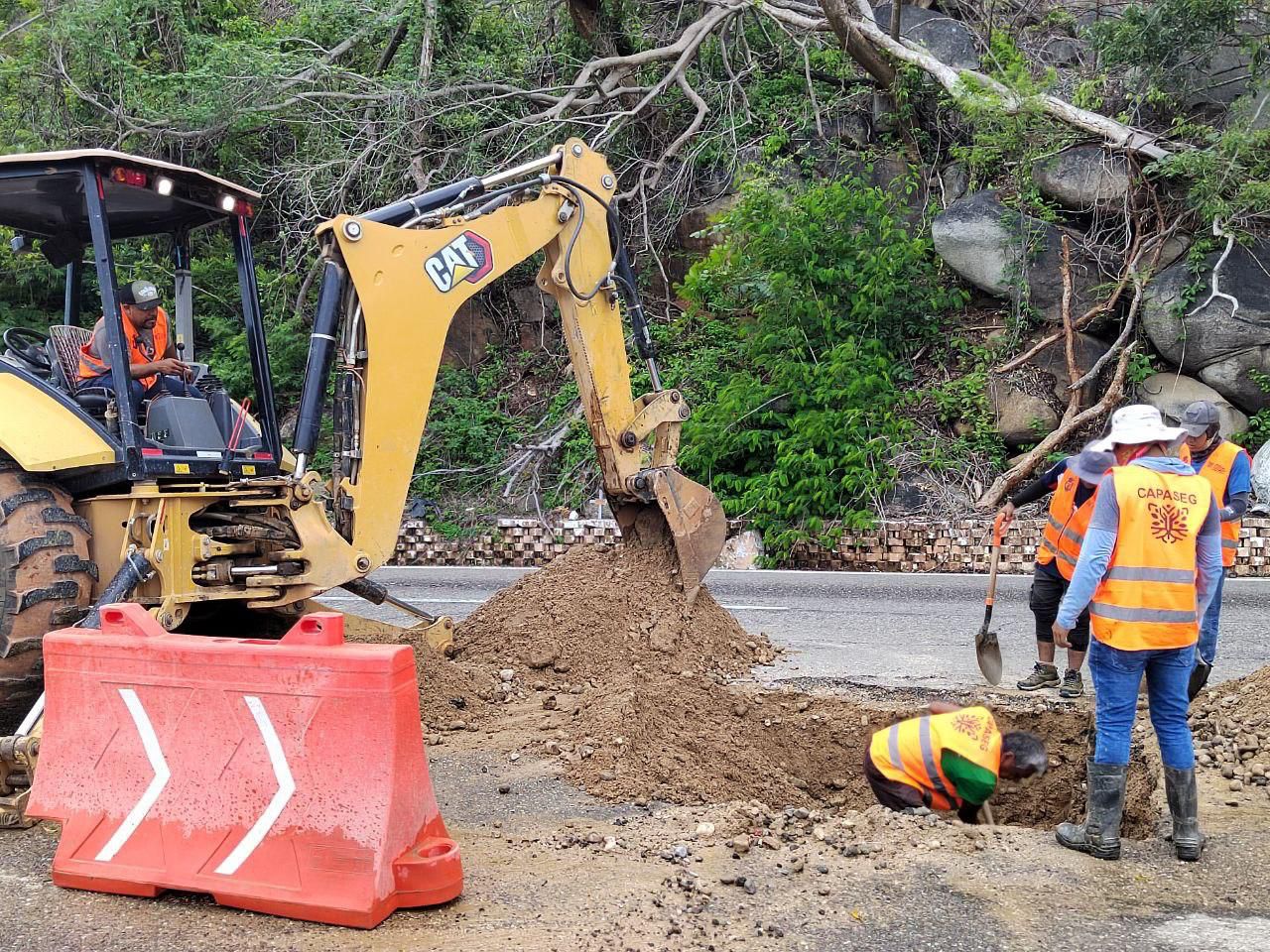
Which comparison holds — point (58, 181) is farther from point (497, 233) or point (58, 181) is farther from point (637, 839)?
point (637, 839)

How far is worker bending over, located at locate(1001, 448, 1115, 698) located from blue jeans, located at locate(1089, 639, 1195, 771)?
1.55 metres

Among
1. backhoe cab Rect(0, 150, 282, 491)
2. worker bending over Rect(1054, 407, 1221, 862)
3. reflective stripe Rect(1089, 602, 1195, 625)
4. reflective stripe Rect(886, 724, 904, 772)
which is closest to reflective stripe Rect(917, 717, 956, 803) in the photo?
reflective stripe Rect(886, 724, 904, 772)

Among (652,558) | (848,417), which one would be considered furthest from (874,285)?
(652,558)

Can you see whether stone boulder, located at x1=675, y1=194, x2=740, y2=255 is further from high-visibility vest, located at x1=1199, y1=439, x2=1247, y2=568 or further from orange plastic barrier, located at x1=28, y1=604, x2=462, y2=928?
orange plastic barrier, located at x1=28, y1=604, x2=462, y2=928

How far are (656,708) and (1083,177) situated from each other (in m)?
11.4

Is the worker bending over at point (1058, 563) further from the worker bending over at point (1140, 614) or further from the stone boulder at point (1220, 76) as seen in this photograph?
the stone boulder at point (1220, 76)

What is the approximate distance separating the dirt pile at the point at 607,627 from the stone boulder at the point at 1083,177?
953 centimetres

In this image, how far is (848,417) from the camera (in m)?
13.1

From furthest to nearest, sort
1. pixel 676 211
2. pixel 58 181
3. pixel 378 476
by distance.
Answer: pixel 676 211, pixel 378 476, pixel 58 181

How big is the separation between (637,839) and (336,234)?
3.34 meters

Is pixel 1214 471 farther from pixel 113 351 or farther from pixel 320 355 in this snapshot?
pixel 113 351

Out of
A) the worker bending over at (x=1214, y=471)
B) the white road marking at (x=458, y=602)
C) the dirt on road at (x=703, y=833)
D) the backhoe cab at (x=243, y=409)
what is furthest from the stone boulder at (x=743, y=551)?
the worker bending over at (x=1214, y=471)

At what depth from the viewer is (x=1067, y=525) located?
6.16 meters

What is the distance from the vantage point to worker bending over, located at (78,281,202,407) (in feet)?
18.2
